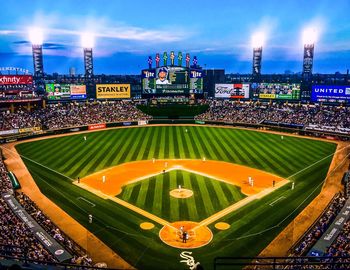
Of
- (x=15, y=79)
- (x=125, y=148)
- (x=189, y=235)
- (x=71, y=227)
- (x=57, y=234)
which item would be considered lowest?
(x=71, y=227)

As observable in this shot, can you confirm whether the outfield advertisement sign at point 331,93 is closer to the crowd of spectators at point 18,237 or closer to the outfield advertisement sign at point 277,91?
the outfield advertisement sign at point 277,91

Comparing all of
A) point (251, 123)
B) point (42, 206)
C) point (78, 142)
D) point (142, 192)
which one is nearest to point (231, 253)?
point (142, 192)

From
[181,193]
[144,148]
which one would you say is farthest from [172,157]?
[181,193]

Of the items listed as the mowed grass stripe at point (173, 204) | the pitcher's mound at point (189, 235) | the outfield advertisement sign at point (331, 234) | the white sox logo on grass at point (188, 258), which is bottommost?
the white sox logo on grass at point (188, 258)

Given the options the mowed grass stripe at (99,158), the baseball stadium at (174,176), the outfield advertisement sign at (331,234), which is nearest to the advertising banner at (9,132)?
the baseball stadium at (174,176)

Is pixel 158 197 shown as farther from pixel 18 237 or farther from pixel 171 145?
pixel 171 145

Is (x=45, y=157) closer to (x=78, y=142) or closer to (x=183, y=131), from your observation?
(x=78, y=142)
